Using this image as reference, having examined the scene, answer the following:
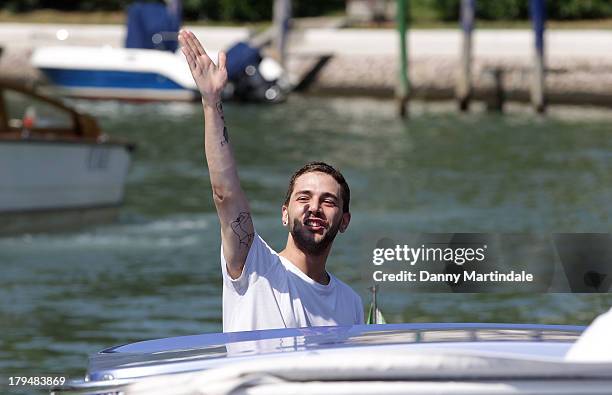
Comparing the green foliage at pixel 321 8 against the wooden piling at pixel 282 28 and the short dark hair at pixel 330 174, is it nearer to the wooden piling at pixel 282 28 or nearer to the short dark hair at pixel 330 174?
the wooden piling at pixel 282 28

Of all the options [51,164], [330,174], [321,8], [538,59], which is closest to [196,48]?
[330,174]

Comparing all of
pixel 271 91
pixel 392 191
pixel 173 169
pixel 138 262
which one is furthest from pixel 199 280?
pixel 271 91

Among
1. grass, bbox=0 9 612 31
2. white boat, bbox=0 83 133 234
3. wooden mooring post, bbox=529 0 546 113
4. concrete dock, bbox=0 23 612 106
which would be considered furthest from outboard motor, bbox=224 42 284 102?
white boat, bbox=0 83 133 234

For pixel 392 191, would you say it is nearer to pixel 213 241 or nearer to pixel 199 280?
pixel 213 241

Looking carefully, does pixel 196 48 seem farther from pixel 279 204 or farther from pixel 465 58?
pixel 465 58

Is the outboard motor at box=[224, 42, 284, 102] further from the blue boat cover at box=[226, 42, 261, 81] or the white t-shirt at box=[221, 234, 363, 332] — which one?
the white t-shirt at box=[221, 234, 363, 332]

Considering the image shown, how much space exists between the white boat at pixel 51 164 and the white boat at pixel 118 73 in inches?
980

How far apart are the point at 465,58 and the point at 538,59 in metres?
1.86

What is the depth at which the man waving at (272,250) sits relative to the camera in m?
5.80

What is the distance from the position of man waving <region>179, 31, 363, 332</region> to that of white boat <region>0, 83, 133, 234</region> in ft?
45.1

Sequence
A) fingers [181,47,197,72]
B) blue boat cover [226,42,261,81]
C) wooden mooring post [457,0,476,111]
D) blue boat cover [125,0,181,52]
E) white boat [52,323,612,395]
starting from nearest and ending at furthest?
1. white boat [52,323,612,395]
2. fingers [181,47,197,72]
3. wooden mooring post [457,0,476,111]
4. blue boat cover [226,42,261,81]
5. blue boat cover [125,0,181,52]

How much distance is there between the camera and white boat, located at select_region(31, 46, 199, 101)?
4747cm

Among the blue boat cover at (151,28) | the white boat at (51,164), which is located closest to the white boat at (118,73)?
the blue boat cover at (151,28)

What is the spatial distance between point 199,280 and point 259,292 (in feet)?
43.1
